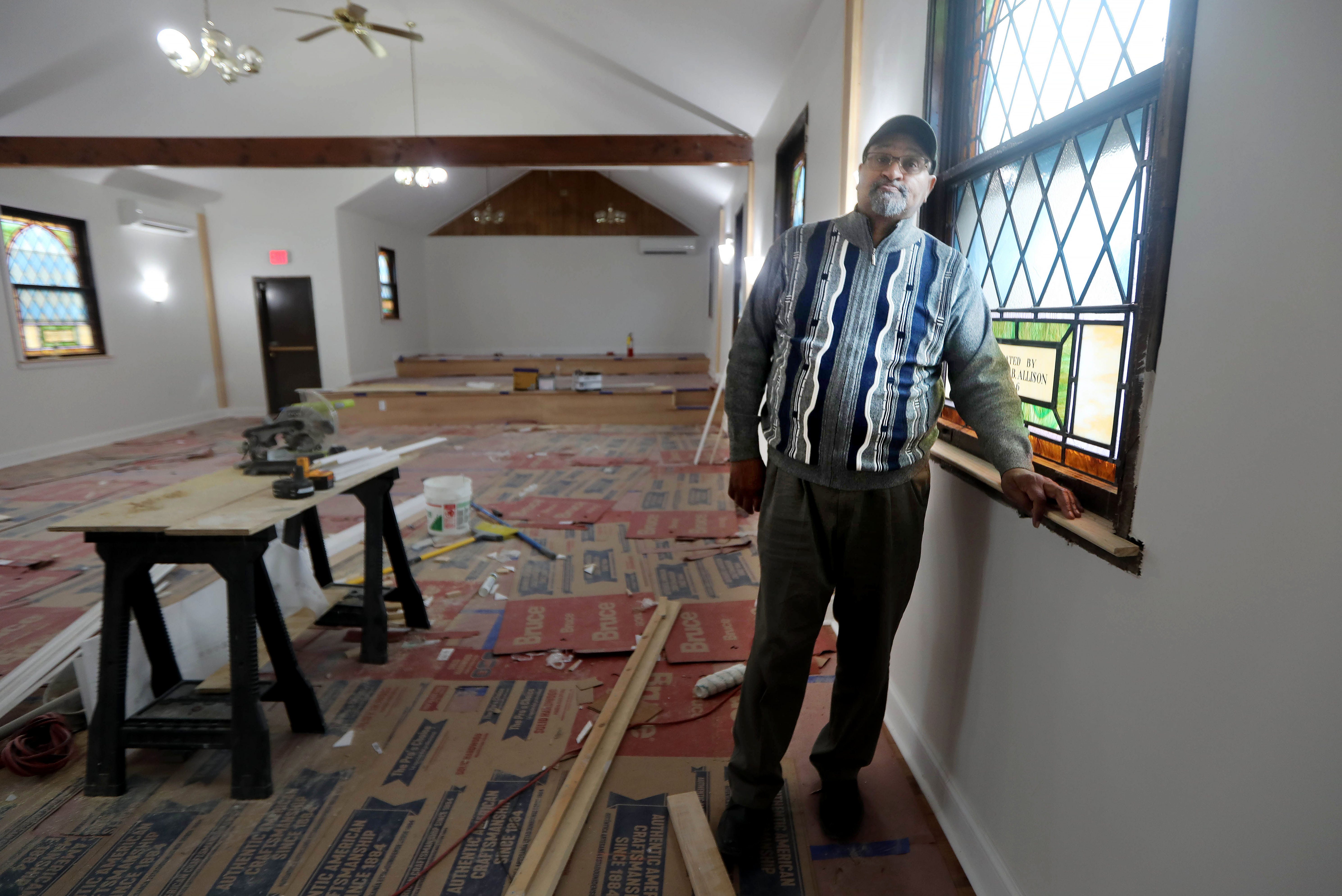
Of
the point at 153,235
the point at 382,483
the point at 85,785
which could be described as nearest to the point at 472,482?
the point at 382,483

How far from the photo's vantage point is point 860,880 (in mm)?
1445

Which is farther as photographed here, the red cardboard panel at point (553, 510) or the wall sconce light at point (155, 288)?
the wall sconce light at point (155, 288)

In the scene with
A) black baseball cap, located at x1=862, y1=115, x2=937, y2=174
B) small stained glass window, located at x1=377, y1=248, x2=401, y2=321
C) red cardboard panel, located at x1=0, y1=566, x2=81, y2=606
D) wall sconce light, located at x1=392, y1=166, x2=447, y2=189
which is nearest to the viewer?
black baseball cap, located at x1=862, y1=115, x2=937, y2=174

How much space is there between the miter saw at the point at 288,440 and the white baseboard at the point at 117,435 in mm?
5569

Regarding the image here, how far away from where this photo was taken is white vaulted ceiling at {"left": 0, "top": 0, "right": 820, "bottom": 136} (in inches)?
173

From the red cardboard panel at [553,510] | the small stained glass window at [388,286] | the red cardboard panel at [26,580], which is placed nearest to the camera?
the red cardboard panel at [26,580]

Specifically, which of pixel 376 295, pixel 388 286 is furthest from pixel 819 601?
pixel 388 286

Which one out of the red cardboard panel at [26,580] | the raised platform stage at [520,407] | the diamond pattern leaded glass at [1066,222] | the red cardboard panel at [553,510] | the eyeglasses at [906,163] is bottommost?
the red cardboard panel at [26,580]

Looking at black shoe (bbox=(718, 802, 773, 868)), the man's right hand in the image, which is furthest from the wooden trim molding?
black shoe (bbox=(718, 802, 773, 868))

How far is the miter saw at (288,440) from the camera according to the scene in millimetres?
2146

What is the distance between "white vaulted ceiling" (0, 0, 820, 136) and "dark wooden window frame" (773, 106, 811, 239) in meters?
0.42

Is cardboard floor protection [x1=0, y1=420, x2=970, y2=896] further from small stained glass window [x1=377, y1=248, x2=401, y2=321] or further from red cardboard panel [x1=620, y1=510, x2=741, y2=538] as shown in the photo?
small stained glass window [x1=377, y1=248, x2=401, y2=321]

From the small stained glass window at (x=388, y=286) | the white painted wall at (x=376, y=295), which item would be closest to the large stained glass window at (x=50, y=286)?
the white painted wall at (x=376, y=295)

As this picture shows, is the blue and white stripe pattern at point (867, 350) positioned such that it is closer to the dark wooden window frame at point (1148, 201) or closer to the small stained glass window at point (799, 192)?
the dark wooden window frame at point (1148, 201)
